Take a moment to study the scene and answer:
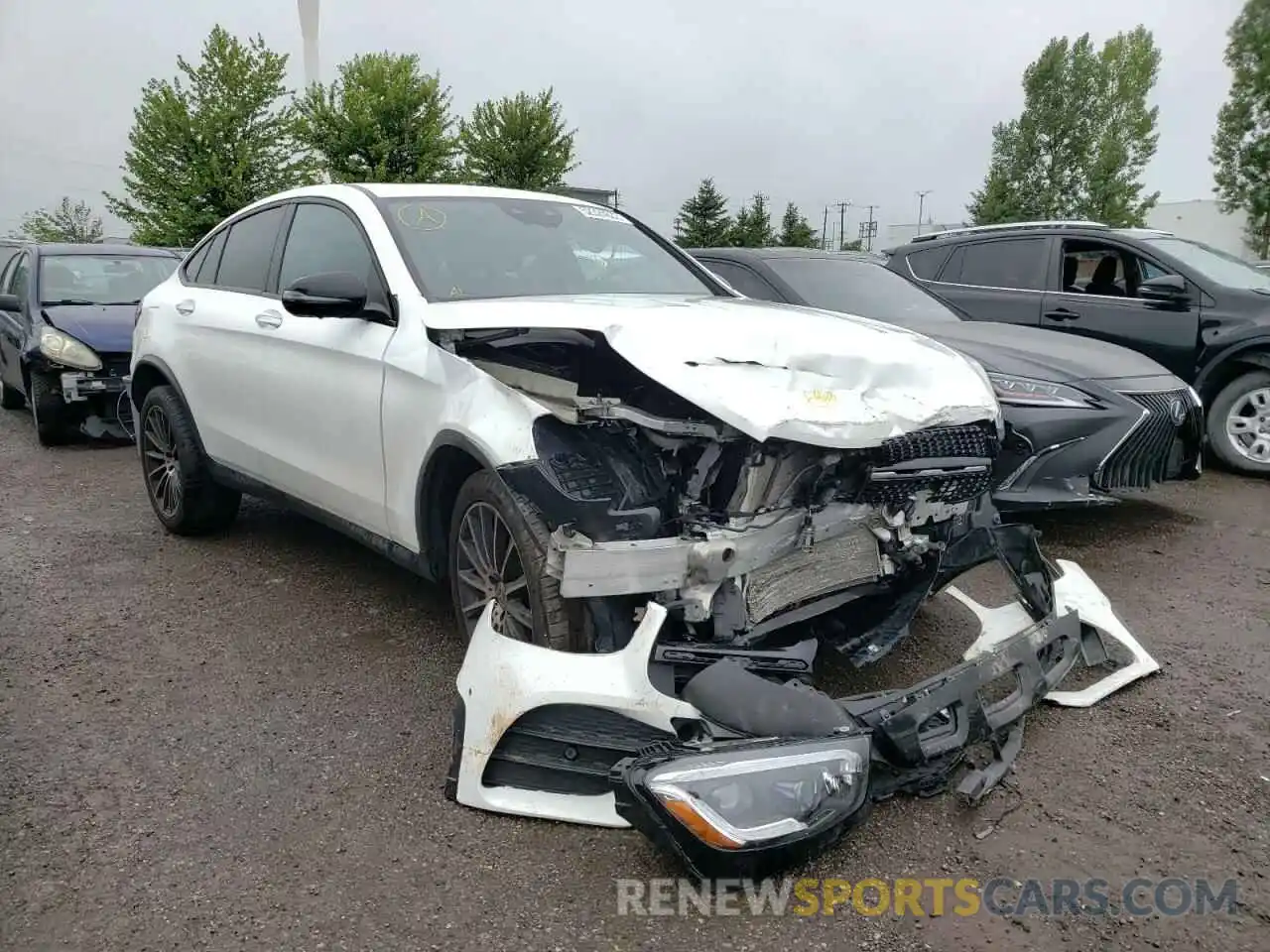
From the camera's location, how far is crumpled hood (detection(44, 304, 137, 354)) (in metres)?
7.92

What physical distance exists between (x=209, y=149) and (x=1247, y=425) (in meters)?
24.5

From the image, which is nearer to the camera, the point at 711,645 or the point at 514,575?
the point at 711,645

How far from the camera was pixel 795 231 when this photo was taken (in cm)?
4675

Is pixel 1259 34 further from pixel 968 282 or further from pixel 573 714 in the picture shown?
pixel 573 714

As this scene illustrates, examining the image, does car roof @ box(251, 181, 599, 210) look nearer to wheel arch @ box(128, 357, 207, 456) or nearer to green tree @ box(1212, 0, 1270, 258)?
wheel arch @ box(128, 357, 207, 456)

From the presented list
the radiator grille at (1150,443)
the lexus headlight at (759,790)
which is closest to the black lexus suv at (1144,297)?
the radiator grille at (1150,443)

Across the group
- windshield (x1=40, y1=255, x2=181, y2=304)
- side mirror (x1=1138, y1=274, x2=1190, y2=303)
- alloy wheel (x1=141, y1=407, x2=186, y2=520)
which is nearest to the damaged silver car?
alloy wheel (x1=141, y1=407, x2=186, y2=520)

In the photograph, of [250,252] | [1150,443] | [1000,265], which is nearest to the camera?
[250,252]

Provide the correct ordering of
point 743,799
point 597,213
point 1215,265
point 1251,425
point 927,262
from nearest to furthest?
point 743,799 → point 597,213 → point 1251,425 → point 1215,265 → point 927,262

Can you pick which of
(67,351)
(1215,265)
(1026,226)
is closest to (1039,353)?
(1026,226)

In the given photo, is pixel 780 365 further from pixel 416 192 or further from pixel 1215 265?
pixel 1215 265

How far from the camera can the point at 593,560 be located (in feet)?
8.40

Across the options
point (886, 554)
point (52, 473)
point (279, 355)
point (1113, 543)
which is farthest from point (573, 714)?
point (52, 473)

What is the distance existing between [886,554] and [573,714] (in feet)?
3.89
